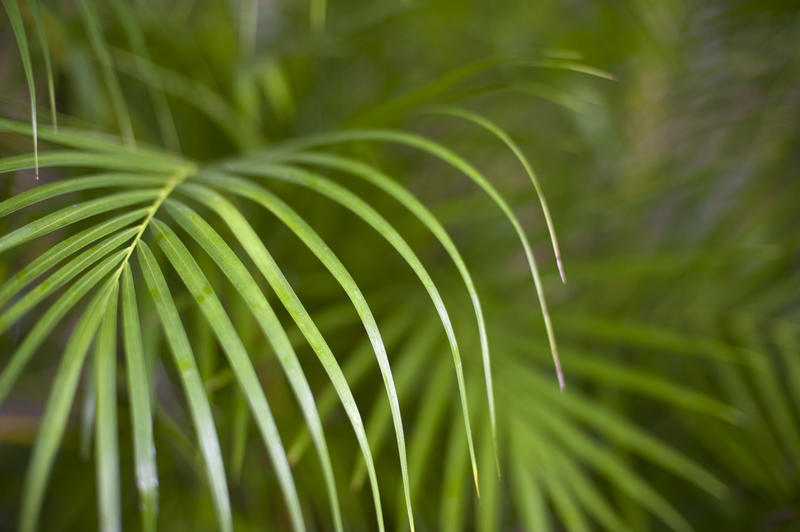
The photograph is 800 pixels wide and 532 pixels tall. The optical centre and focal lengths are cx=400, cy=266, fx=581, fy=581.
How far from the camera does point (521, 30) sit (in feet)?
2.64

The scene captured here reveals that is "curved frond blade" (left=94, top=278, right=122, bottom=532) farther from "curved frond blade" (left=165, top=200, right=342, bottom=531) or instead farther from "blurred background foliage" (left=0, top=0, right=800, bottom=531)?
"blurred background foliage" (left=0, top=0, right=800, bottom=531)

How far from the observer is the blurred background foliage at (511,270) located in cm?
50

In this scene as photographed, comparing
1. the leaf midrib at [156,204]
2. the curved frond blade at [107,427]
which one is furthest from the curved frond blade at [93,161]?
the curved frond blade at [107,427]

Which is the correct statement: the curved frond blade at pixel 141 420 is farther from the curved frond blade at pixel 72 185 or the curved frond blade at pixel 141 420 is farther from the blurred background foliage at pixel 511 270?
the blurred background foliage at pixel 511 270

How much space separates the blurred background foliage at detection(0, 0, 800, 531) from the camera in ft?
1.66

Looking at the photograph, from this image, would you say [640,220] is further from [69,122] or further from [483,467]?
[69,122]

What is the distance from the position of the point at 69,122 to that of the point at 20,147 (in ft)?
0.16

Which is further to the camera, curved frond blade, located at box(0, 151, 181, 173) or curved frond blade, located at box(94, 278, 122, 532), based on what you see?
curved frond blade, located at box(0, 151, 181, 173)

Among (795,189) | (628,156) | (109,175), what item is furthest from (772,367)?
(109,175)

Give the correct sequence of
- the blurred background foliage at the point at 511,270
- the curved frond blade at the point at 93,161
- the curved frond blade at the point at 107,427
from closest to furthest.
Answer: the curved frond blade at the point at 107,427 → the curved frond blade at the point at 93,161 → the blurred background foliage at the point at 511,270

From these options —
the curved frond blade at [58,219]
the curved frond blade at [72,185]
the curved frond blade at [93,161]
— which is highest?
the curved frond blade at [93,161]

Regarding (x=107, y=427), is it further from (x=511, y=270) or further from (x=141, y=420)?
(x=511, y=270)

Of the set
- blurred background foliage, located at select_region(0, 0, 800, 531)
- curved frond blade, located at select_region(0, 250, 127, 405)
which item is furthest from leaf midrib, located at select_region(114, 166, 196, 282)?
blurred background foliage, located at select_region(0, 0, 800, 531)

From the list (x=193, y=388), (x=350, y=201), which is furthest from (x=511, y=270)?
(x=193, y=388)
